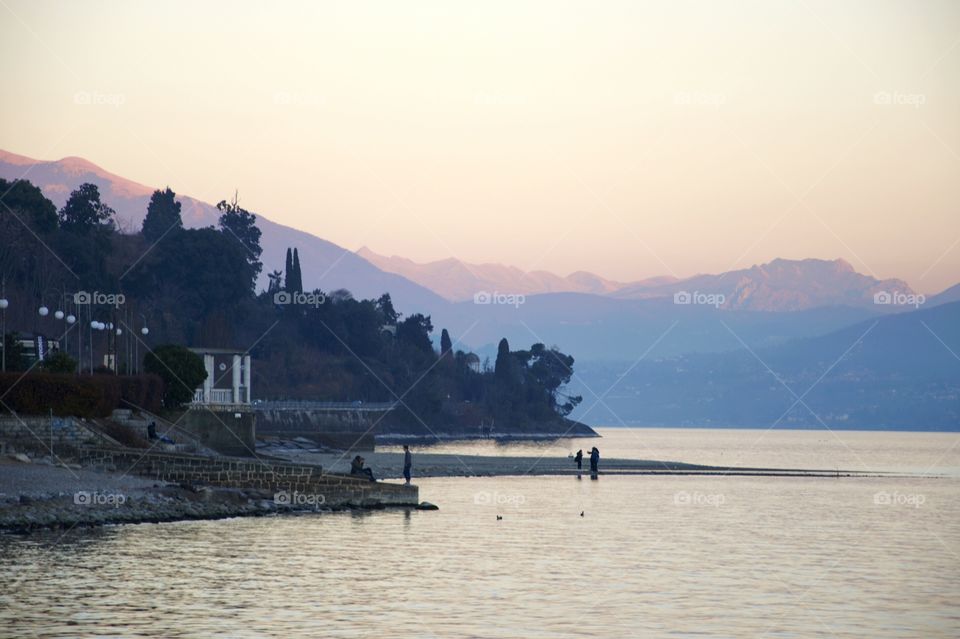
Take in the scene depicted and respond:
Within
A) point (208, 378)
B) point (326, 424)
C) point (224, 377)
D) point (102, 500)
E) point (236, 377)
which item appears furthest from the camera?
point (326, 424)

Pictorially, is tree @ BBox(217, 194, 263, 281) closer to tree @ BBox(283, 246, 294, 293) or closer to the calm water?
tree @ BBox(283, 246, 294, 293)

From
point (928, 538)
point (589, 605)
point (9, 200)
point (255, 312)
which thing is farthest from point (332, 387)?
point (589, 605)

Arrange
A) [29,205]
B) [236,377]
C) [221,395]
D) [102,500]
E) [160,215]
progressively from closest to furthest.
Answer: [102,500] < [221,395] < [236,377] < [29,205] < [160,215]

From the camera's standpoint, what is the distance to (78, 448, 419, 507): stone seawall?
5003 centimetres

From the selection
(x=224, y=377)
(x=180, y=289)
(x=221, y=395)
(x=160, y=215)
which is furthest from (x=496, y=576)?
(x=160, y=215)

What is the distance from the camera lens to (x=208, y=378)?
78.4 m

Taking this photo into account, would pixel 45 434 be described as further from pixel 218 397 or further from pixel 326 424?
pixel 326 424

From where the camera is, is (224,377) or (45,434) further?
(224,377)

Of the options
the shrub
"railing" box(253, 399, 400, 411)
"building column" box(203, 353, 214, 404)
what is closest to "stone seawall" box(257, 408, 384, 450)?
"railing" box(253, 399, 400, 411)

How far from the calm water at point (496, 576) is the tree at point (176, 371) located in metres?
24.0

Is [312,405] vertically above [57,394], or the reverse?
[312,405]

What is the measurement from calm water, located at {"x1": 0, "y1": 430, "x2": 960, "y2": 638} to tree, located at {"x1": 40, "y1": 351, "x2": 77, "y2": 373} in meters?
20.8

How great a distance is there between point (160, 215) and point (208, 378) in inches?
4051

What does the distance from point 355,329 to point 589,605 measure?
171 meters
